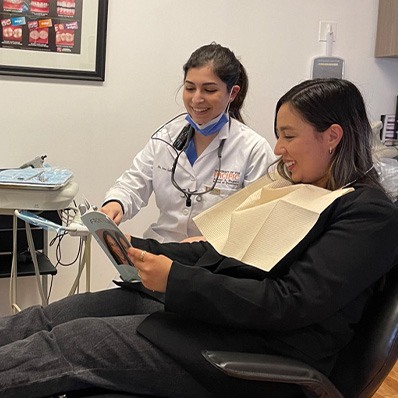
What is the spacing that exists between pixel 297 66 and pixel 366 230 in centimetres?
170

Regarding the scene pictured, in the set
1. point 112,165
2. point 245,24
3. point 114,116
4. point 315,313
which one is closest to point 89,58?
point 114,116

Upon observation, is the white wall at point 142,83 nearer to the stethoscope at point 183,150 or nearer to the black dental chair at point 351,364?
the stethoscope at point 183,150

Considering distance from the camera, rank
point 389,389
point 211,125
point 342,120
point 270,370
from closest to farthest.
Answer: point 270,370 → point 342,120 → point 211,125 → point 389,389

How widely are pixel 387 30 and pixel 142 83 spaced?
3.91ft

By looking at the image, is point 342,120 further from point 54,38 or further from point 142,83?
point 54,38

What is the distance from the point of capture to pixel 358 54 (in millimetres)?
2643

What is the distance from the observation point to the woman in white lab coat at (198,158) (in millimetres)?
1784

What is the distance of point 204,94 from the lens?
178cm

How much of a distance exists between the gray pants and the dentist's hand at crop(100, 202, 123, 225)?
1.92 feet


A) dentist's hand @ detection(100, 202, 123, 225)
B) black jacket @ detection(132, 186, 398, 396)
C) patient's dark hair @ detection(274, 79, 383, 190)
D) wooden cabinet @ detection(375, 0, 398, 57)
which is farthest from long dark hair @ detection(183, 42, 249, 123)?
wooden cabinet @ detection(375, 0, 398, 57)

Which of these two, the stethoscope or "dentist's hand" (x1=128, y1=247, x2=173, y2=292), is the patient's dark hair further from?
the stethoscope

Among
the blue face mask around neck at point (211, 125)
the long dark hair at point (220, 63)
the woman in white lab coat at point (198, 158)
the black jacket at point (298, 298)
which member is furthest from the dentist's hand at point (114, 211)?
the black jacket at point (298, 298)

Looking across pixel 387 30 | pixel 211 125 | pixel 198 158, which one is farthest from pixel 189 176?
pixel 387 30

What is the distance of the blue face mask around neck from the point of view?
5.95 feet
